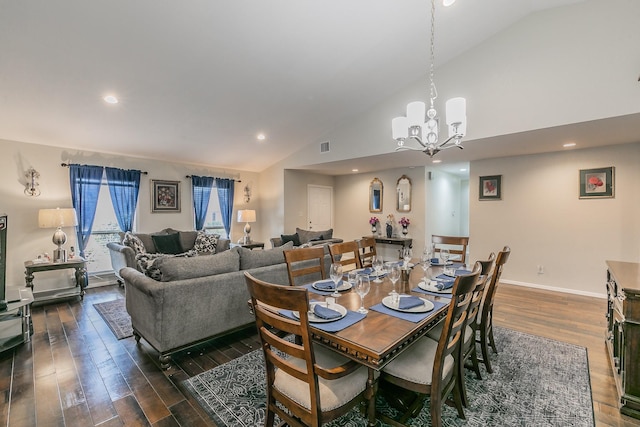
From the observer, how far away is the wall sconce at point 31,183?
4.58 metres

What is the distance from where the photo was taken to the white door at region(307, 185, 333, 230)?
309 inches

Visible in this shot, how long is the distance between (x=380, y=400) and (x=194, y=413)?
1294 millimetres

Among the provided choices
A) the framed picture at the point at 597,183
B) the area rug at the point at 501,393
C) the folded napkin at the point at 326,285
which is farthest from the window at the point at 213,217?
the framed picture at the point at 597,183

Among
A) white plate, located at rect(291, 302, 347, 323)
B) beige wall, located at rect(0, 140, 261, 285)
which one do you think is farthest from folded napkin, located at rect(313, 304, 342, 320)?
beige wall, located at rect(0, 140, 261, 285)

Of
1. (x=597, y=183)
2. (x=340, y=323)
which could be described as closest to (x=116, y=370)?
(x=340, y=323)

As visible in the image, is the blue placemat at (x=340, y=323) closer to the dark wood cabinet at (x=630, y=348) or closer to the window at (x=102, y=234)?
the dark wood cabinet at (x=630, y=348)

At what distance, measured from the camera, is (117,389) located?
2.20 m

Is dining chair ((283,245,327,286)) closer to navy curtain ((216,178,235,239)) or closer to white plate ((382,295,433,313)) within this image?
white plate ((382,295,433,313))

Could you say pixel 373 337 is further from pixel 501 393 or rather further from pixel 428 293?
pixel 501 393

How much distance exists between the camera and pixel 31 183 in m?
4.60

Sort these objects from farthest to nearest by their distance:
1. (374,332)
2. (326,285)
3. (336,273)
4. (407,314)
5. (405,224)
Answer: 1. (405,224)
2. (326,285)
3. (336,273)
4. (407,314)
5. (374,332)

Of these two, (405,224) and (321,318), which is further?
(405,224)

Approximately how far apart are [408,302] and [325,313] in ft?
1.88

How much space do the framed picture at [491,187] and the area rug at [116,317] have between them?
6.12m
